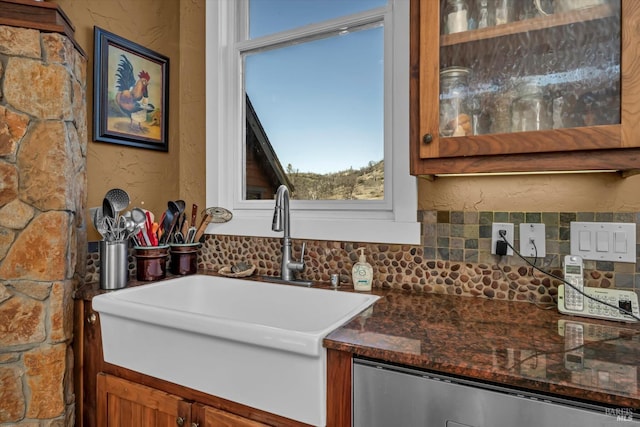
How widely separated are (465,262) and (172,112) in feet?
5.39

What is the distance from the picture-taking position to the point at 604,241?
3.71 feet

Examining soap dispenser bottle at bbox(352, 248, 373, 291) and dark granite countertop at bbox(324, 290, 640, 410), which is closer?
dark granite countertop at bbox(324, 290, 640, 410)

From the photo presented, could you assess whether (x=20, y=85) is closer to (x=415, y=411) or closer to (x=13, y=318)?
(x=13, y=318)

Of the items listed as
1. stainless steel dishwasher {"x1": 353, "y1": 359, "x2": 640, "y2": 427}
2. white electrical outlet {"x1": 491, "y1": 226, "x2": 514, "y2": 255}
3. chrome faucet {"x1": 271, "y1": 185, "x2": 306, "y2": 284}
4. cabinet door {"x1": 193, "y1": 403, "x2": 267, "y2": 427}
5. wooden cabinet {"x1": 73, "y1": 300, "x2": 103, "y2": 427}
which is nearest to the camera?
stainless steel dishwasher {"x1": 353, "y1": 359, "x2": 640, "y2": 427}

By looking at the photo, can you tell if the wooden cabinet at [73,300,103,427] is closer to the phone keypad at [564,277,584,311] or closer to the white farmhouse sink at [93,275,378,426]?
the white farmhouse sink at [93,275,378,426]

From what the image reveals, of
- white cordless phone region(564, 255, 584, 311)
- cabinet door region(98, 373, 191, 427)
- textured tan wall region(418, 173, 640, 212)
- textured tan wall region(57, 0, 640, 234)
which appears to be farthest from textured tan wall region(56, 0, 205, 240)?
white cordless phone region(564, 255, 584, 311)

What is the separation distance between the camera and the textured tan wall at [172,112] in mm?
1769

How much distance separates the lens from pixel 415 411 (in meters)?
0.80

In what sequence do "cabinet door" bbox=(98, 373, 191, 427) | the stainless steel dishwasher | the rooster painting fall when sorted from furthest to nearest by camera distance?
1. the rooster painting
2. "cabinet door" bbox=(98, 373, 191, 427)
3. the stainless steel dishwasher

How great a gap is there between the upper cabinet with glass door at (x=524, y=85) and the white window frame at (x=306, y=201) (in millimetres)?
327

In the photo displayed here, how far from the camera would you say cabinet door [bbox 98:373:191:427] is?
1.13m

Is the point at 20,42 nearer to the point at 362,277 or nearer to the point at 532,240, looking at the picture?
the point at 362,277

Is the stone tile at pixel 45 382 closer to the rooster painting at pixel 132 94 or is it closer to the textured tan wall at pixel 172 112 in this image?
the textured tan wall at pixel 172 112

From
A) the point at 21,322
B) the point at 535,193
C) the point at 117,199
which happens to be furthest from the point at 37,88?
the point at 535,193
